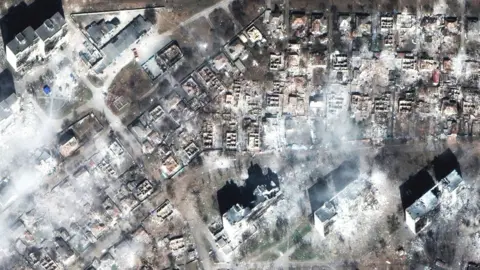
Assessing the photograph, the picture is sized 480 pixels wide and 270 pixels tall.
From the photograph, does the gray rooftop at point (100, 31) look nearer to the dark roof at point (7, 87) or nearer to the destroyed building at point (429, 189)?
the dark roof at point (7, 87)

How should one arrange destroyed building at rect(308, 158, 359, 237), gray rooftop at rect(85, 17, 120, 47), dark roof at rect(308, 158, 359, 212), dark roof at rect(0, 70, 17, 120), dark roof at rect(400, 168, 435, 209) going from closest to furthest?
dark roof at rect(0, 70, 17, 120) → destroyed building at rect(308, 158, 359, 237) → dark roof at rect(308, 158, 359, 212) → dark roof at rect(400, 168, 435, 209) → gray rooftop at rect(85, 17, 120, 47)

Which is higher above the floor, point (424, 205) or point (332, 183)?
point (332, 183)

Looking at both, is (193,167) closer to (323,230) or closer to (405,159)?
(323,230)

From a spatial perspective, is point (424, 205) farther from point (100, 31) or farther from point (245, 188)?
point (100, 31)

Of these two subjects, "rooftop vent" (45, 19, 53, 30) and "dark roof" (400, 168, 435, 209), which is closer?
"rooftop vent" (45, 19, 53, 30)

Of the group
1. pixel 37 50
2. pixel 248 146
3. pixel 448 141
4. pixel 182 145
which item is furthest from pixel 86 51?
pixel 448 141

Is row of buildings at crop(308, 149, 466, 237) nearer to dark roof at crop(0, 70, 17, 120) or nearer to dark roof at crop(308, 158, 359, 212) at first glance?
dark roof at crop(308, 158, 359, 212)

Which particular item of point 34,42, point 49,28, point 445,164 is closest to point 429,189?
point 445,164

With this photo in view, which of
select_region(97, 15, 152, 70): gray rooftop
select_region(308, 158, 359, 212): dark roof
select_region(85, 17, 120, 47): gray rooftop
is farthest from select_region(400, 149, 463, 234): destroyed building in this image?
select_region(85, 17, 120, 47): gray rooftop
